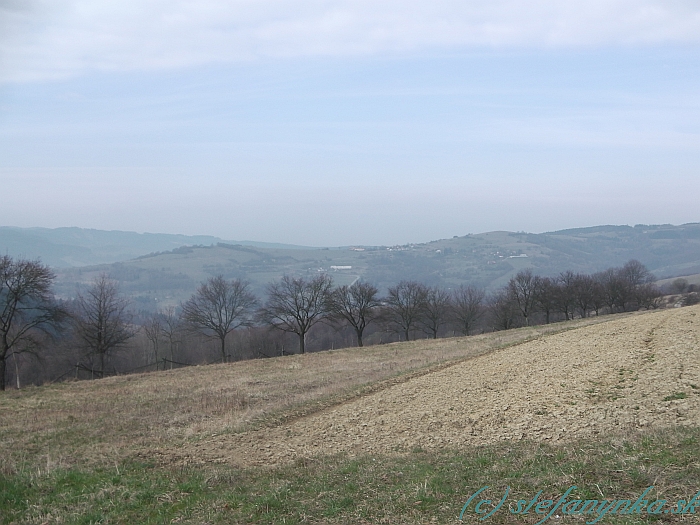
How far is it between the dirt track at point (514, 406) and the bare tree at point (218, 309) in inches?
1947

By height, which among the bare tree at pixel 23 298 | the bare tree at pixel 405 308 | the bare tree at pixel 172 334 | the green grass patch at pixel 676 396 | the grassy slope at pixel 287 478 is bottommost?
the bare tree at pixel 172 334

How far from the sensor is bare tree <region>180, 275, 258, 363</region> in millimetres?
66688

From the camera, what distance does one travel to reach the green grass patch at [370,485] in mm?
8281

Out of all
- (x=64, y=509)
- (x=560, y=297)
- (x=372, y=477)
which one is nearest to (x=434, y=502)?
(x=372, y=477)

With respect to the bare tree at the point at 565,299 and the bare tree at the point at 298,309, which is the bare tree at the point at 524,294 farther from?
the bare tree at the point at 298,309

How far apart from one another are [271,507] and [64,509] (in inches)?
152

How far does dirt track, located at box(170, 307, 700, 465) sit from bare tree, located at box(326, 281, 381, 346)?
149 ft

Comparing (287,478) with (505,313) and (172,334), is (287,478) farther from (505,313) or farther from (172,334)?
(172,334)

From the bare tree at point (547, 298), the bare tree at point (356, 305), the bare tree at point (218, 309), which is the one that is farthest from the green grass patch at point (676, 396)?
the bare tree at point (547, 298)

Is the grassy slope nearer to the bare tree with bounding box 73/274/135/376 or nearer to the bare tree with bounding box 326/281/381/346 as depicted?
the bare tree with bounding box 73/274/135/376

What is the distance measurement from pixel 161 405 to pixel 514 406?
15269 millimetres

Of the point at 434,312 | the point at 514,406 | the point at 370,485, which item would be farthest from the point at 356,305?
the point at 370,485

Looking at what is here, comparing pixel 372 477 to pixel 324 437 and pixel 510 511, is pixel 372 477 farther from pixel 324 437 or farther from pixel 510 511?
pixel 324 437

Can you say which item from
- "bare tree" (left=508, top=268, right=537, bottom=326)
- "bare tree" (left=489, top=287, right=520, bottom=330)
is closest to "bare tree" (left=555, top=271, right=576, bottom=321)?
"bare tree" (left=508, top=268, right=537, bottom=326)
